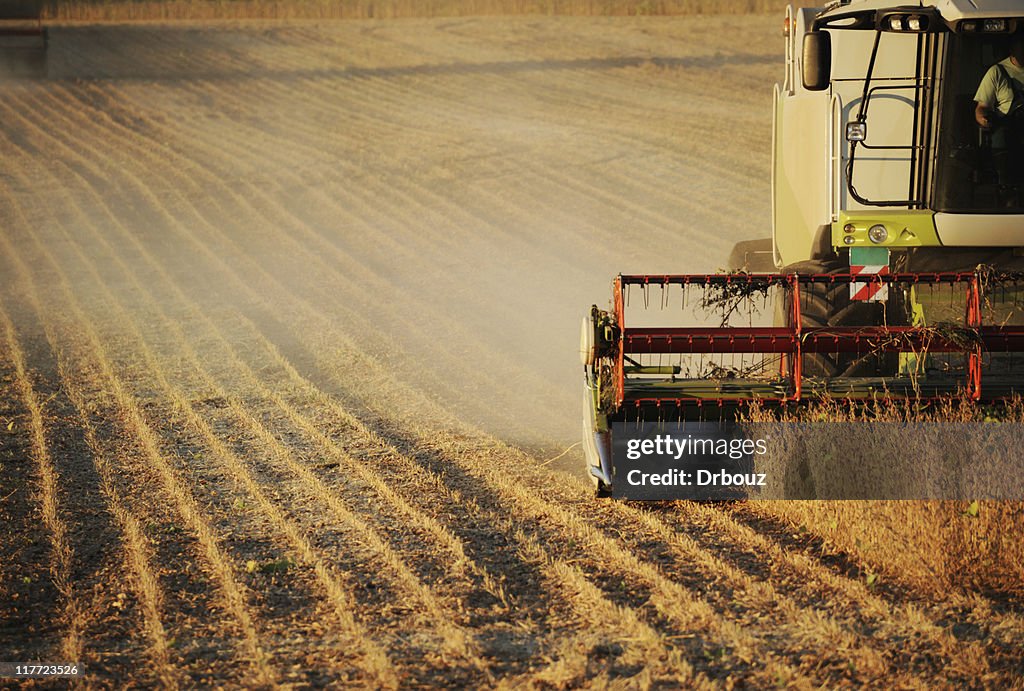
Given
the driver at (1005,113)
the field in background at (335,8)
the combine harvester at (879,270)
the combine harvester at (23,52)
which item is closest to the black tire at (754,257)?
the combine harvester at (879,270)

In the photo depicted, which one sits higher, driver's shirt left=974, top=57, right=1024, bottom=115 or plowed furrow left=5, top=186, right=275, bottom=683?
driver's shirt left=974, top=57, right=1024, bottom=115

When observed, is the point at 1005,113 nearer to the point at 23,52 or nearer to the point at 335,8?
the point at 23,52

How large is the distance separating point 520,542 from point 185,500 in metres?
1.94

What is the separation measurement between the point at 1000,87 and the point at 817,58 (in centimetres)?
103

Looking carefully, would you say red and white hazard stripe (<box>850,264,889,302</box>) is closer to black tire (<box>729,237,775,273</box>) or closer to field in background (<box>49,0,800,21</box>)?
black tire (<box>729,237,775,273</box>)

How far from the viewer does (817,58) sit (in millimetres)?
7418

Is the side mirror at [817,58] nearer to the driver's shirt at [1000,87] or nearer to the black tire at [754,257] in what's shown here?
the driver's shirt at [1000,87]

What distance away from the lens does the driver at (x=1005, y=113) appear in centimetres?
740

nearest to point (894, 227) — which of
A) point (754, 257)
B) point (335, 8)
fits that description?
point (754, 257)

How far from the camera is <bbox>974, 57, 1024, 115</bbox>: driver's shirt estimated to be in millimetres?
7398

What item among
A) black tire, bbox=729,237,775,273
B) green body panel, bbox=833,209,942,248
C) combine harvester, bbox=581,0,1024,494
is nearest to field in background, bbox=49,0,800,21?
black tire, bbox=729,237,775,273

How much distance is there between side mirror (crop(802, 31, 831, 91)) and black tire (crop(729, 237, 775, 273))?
3.69m

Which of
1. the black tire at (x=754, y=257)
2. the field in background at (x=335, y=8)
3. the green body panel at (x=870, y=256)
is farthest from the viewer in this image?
the field in background at (x=335, y=8)

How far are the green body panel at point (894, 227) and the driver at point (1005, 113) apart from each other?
1.49 feet
